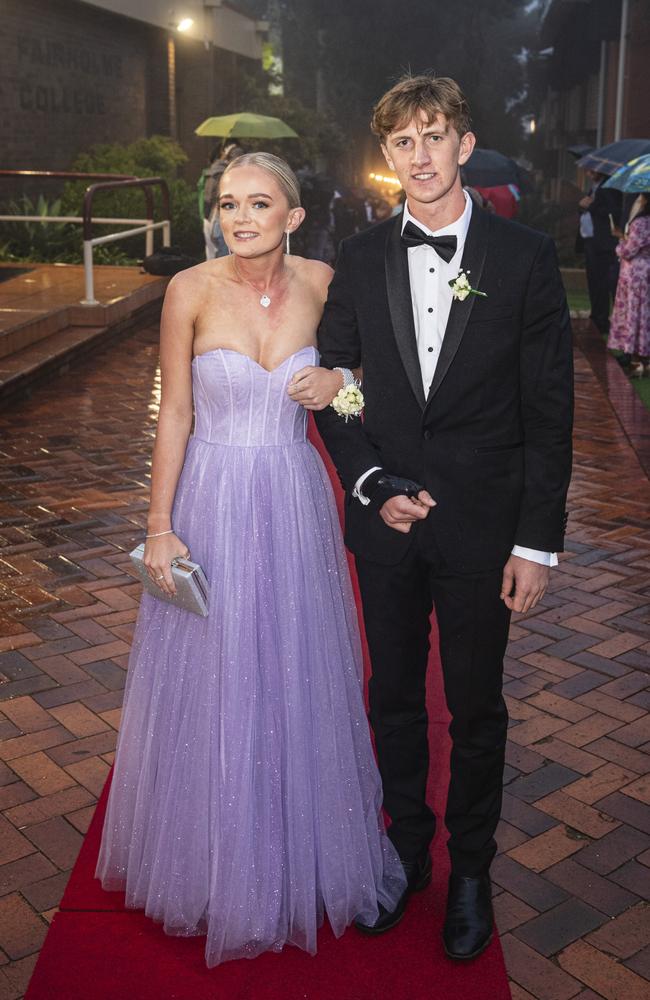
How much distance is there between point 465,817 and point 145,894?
2.86 ft

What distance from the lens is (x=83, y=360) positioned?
36.2 ft

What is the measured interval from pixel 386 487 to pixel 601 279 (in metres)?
11.8

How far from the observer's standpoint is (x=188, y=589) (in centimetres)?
295

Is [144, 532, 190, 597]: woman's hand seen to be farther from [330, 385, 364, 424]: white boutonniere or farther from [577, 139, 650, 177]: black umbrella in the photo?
[577, 139, 650, 177]: black umbrella

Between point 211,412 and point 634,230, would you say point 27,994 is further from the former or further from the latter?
point 634,230

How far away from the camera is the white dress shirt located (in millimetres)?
2842

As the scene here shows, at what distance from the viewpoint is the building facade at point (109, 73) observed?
16.6m

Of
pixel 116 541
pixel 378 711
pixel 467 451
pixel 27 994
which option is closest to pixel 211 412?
pixel 467 451

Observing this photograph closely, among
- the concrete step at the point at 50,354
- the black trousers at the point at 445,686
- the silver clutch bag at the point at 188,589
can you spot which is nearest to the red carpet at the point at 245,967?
the black trousers at the point at 445,686

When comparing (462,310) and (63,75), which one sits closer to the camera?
(462,310)

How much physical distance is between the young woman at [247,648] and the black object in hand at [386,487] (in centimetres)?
25

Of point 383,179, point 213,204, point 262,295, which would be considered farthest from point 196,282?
point 383,179

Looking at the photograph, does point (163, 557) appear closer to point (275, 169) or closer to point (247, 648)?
point (247, 648)

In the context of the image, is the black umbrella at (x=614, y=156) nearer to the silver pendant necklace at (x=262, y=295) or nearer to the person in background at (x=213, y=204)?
the person in background at (x=213, y=204)
